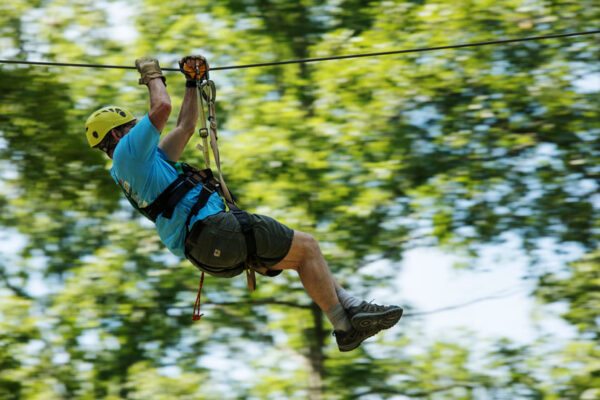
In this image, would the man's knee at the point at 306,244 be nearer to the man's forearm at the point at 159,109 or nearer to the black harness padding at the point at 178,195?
the black harness padding at the point at 178,195

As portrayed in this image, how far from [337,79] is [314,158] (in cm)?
89

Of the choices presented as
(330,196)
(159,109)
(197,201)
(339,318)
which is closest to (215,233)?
(197,201)

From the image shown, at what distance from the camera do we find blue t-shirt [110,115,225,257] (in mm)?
3670

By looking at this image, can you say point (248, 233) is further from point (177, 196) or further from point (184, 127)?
point (184, 127)

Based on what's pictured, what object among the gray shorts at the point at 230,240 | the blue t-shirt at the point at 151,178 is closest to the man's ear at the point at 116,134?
the blue t-shirt at the point at 151,178

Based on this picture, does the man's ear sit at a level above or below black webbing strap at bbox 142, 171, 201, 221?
above

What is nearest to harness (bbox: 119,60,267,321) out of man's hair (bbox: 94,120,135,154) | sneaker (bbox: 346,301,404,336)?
man's hair (bbox: 94,120,135,154)

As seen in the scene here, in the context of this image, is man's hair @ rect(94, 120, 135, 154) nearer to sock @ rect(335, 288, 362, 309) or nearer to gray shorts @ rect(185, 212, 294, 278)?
gray shorts @ rect(185, 212, 294, 278)

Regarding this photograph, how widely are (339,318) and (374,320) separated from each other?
6.6 inches

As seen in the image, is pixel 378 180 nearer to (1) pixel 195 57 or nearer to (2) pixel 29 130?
(2) pixel 29 130

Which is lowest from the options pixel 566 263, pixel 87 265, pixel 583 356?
pixel 583 356

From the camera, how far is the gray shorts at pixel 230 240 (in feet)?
12.5

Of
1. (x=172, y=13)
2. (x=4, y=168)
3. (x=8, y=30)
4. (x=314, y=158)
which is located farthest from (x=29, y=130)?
(x=314, y=158)

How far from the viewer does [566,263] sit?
8805mm
